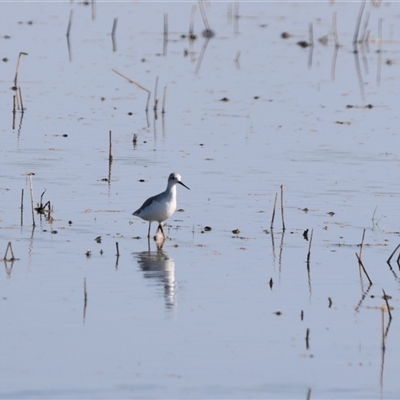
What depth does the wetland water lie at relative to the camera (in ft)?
31.7

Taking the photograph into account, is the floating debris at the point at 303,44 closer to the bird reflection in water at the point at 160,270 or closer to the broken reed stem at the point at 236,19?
the broken reed stem at the point at 236,19

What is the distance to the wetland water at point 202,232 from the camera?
9.67 meters

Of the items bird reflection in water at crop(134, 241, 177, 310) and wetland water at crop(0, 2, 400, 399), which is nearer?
wetland water at crop(0, 2, 400, 399)

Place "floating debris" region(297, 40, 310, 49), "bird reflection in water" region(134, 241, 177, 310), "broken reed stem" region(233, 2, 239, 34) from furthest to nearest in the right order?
"broken reed stem" region(233, 2, 239, 34) < "floating debris" region(297, 40, 310, 49) < "bird reflection in water" region(134, 241, 177, 310)

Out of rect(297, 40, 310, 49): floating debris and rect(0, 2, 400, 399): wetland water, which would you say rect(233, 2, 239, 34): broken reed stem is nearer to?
rect(297, 40, 310, 49): floating debris

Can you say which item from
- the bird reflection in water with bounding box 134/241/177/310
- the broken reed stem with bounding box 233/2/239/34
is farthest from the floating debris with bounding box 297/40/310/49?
the bird reflection in water with bounding box 134/241/177/310

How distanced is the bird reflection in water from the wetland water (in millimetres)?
32

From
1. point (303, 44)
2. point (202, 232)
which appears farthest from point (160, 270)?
point (303, 44)

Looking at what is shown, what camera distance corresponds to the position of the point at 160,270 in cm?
1284

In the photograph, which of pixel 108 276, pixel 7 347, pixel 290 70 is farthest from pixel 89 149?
pixel 290 70

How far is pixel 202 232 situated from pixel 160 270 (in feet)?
6.76

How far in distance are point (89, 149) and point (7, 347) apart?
1110 cm

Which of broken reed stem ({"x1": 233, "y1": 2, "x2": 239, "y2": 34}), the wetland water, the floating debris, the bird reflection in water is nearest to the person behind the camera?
the wetland water

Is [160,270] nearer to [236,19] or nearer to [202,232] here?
[202,232]
